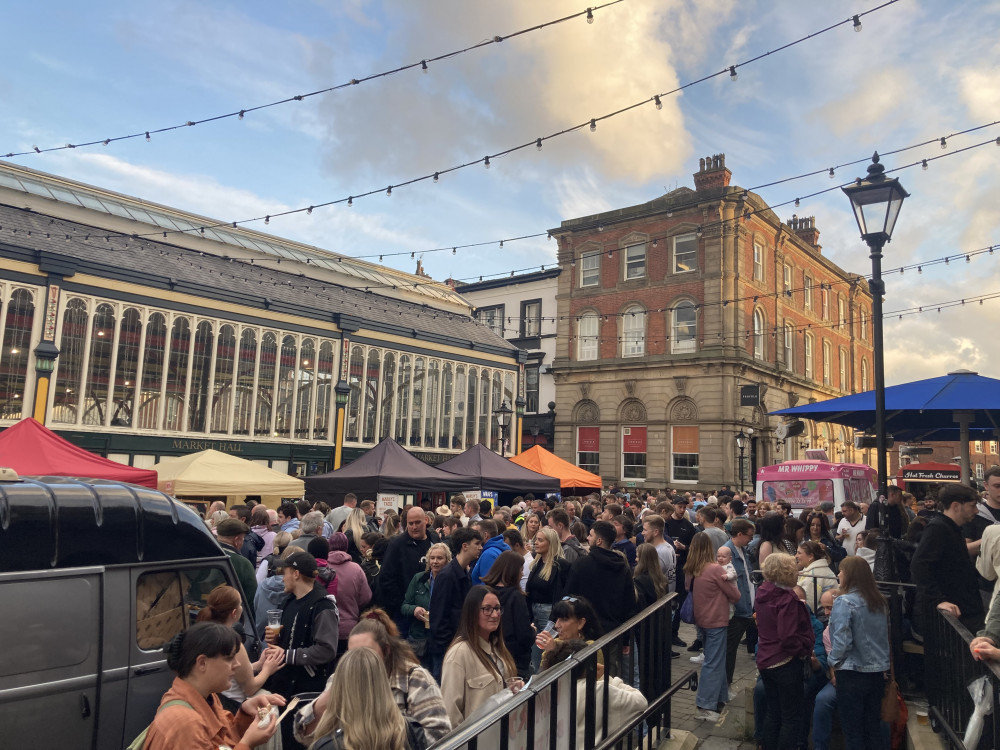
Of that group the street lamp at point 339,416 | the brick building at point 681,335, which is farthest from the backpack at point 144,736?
the brick building at point 681,335

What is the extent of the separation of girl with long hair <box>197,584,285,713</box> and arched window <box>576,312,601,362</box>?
33.6 meters

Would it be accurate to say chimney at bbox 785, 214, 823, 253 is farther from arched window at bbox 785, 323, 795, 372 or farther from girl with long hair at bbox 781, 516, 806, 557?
girl with long hair at bbox 781, 516, 806, 557

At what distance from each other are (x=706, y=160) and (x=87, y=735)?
35439 mm

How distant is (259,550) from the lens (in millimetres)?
9336

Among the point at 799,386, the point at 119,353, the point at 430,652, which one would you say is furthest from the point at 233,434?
the point at 799,386

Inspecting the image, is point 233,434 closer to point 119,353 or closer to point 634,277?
point 119,353

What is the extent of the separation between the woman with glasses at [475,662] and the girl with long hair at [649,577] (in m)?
3.11

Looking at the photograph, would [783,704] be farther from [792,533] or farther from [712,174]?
[712,174]

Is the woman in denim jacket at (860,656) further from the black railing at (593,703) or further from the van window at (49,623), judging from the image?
the van window at (49,623)

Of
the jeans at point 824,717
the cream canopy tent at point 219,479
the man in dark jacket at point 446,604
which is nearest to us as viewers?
the jeans at point 824,717

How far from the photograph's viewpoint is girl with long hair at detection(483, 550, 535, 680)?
5504 mm

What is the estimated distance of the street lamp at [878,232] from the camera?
7699 millimetres

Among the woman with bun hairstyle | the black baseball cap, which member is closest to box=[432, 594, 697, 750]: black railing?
the woman with bun hairstyle

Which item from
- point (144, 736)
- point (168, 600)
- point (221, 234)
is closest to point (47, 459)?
point (168, 600)
